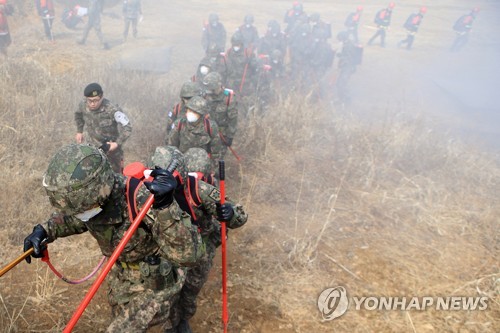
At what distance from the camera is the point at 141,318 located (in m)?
2.30

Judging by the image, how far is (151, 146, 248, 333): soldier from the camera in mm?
2703

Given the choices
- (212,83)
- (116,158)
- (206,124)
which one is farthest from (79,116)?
(212,83)

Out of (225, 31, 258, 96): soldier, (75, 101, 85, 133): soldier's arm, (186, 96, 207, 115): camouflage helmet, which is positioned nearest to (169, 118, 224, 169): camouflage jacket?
(186, 96, 207, 115): camouflage helmet

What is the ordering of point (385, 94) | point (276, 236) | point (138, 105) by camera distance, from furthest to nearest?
point (385, 94)
point (138, 105)
point (276, 236)

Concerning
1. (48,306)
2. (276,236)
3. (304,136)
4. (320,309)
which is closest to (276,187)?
(276,236)

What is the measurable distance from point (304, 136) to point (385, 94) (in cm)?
727

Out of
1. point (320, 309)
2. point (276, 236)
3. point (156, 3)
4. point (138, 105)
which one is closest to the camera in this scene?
point (320, 309)

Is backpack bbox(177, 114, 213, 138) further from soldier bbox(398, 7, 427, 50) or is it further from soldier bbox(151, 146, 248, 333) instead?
soldier bbox(398, 7, 427, 50)

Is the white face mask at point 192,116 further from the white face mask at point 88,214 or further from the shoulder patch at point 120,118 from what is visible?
the white face mask at point 88,214

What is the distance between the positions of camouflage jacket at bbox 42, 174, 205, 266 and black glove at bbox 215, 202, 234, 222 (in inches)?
16.7

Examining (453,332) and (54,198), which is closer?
(54,198)

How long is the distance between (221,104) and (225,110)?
12cm

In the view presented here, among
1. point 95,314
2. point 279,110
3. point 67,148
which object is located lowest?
point 95,314

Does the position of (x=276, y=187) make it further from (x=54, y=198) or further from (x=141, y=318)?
(x=54, y=198)
